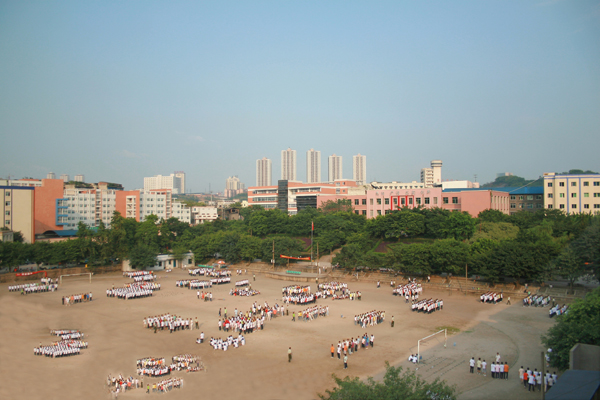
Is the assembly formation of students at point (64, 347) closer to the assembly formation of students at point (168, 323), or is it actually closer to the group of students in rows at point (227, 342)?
the assembly formation of students at point (168, 323)

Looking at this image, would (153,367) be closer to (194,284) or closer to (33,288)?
(194,284)

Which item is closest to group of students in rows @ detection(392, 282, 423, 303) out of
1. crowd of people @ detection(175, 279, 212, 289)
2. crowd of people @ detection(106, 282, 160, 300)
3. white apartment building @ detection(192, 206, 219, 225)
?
crowd of people @ detection(175, 279, 212, 289)

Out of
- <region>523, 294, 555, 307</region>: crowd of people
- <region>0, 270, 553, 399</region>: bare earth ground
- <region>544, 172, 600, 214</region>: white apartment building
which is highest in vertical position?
<region>544, 172, 600, 214</region>: white apartment building

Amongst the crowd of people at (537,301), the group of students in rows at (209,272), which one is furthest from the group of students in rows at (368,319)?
the group of students in rows at (209,272)

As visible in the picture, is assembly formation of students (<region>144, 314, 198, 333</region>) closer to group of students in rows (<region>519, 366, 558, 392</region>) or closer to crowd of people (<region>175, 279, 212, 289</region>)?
crowd of people (<region>175, 279, 212, 289</region>)

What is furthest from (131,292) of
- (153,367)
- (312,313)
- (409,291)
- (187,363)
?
(409,291)

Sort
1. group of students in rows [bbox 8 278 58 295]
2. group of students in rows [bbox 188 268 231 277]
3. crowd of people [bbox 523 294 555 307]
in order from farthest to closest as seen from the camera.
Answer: group of students in rows [bbox 188 268 231 277] < group of students in rows [bbox 8 278 58 295] < crowd of people [bbox 523 294 555 307]

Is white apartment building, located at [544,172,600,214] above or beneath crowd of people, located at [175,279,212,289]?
above

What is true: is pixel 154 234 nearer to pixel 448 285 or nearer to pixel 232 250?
pixel 232 250

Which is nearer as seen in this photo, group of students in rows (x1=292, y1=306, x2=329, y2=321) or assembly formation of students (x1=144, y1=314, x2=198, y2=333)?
assembly formation of students (x1=144, y1=314, x2=198, y2=333)
